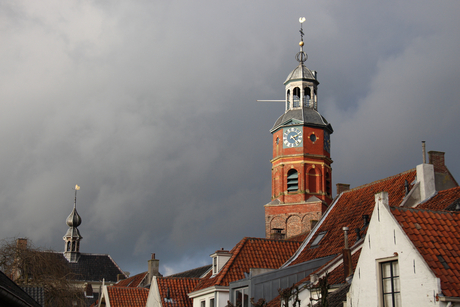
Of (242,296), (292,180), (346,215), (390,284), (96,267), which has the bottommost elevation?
(390,284)

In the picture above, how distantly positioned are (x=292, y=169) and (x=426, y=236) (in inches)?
1756

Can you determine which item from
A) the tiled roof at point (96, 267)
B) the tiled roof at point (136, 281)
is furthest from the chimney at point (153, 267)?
the tiled roof at point (96, 267)

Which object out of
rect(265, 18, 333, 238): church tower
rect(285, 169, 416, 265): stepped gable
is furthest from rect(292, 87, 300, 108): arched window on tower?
rect(285, 169, 416, 265): stepped gable

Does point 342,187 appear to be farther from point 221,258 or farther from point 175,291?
point 175,291

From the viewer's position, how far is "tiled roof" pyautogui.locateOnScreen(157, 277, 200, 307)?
104 ft

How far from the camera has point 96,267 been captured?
3954 inches

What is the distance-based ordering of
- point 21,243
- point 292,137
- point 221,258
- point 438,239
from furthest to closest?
point 292,137
point 21,243
point 221,258
point 438,239

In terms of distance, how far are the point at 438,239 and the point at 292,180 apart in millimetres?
44401

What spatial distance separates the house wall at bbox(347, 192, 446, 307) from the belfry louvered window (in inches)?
1687

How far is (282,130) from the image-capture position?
2338 inches

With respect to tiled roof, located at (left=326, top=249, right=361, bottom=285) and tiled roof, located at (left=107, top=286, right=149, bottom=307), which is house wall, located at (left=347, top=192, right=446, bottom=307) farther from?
tiled roof, located at (left=107, top=286, right=149, bottom=307)

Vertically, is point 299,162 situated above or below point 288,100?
below

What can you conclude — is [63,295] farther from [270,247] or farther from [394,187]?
[394,187]

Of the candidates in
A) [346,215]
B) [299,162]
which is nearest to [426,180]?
[346,215]
